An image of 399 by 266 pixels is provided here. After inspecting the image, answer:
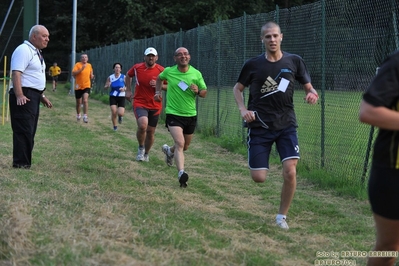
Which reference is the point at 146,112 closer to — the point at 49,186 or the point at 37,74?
the point at 37,74

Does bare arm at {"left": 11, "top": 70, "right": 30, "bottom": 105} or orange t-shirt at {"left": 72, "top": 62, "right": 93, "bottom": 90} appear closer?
bare arm at {"left": 11, "top": 70, "right": 30, "bottom": 105}

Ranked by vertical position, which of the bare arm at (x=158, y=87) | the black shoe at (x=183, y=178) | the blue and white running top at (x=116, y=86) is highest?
the bare arm at (x=158, y=87)

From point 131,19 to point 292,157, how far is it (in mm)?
44902

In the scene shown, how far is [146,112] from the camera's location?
11344mm

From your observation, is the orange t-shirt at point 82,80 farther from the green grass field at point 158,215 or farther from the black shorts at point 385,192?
the black shorts at point 385,192

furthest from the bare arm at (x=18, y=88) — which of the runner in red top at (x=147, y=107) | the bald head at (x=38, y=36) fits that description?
the runner in red top at (x=147, y=107)

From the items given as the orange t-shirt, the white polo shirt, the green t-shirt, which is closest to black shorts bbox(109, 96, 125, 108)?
the orange t-shirt

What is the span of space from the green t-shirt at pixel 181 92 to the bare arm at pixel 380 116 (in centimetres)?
585

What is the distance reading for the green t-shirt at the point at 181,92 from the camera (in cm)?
939

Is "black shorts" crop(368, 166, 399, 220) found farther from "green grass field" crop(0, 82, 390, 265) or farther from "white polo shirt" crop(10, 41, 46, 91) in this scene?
"white polo shirt" crop(10, 41, 46, 91)

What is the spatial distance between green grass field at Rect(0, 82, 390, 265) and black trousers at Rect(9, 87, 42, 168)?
0.25 m

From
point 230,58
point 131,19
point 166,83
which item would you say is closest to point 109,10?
point 131,19

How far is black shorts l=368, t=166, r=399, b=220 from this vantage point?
3664 millimetres

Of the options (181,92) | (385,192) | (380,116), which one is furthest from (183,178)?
(380,116)
